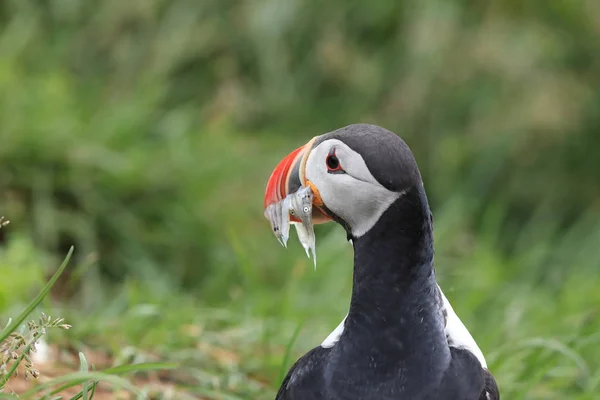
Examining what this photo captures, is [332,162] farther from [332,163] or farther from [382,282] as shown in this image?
[382,282]

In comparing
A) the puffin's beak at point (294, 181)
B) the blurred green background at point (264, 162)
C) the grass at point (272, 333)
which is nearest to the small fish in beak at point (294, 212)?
the puffin's beak at point (294, 181)

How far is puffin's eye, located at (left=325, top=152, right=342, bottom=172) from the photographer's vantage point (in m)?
2.26

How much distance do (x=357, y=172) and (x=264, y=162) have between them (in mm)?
3265

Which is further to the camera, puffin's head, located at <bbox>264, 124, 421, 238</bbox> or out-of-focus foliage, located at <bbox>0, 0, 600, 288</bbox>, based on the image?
out-of-focus foliage, located at <bbox>0, 0, 600, 288</bbox>

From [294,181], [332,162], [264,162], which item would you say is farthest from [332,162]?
[264,162]

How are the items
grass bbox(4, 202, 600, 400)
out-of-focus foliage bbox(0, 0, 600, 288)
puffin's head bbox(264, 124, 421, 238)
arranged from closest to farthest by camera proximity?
1. puffin's head bbox(264, 124, 421, 238)
2. grass bbox(4, 202, 600, 400)
3. out-of-focus foliage bbox(0, 0, 600, 288)

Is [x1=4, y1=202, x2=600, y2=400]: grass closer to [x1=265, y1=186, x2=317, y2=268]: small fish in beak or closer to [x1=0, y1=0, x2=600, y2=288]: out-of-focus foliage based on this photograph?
→ [x1=265, y1=186, x2=317, y2=268]: small fish in beak

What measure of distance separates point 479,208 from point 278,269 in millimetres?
1598

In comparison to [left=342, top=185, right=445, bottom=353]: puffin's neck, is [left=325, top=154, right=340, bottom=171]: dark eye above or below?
above

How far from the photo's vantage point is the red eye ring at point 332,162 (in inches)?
88.8

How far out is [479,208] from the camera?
600 centimetres

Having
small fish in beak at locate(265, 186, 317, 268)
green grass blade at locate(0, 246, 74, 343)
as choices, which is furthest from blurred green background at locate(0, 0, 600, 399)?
green grass blade at locate(0, 246, 74, 343)

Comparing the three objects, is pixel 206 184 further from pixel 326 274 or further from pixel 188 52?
pixel 188 52

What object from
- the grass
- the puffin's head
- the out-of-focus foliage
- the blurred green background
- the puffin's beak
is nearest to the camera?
the puffin's head
